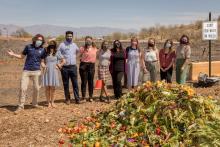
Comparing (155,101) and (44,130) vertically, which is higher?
(155,101)

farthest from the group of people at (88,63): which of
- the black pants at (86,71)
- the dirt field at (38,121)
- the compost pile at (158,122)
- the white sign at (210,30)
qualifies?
the compost pile at (158,122)

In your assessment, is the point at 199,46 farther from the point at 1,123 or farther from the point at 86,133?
the point at 86,133

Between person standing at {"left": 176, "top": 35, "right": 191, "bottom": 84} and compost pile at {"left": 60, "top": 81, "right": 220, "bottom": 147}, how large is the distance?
548 centimetres

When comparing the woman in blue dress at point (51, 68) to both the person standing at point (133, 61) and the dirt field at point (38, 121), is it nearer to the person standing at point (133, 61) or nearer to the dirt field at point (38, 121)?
the dirt field at point (38, 121)

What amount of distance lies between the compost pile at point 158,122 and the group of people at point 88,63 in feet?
12.9

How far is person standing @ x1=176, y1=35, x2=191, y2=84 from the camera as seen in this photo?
12.3 metres

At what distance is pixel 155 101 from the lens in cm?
659

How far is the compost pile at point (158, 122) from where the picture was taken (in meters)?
5.95

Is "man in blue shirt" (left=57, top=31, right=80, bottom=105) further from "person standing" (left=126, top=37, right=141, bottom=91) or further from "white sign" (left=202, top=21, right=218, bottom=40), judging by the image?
"white sign" (left=202, top=21, right=218, bottom=40)

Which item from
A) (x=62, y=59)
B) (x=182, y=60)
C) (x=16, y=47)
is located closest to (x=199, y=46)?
(x=16, y=47)

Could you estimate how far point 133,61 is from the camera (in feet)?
39.4

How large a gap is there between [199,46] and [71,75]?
2061 centimetres

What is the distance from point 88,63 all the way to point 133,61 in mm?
1181

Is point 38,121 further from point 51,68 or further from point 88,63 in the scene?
point 88,63
